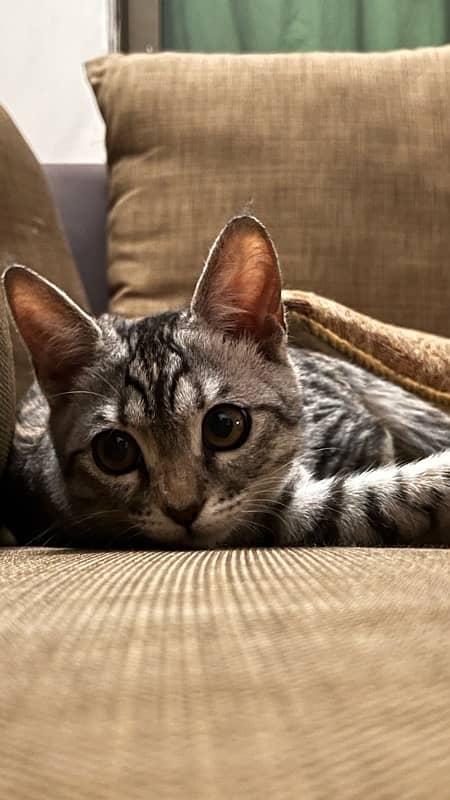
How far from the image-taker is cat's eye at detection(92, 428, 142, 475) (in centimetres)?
91

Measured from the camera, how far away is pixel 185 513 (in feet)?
2.77

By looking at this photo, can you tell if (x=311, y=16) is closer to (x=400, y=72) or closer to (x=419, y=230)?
(x=400, y=72)

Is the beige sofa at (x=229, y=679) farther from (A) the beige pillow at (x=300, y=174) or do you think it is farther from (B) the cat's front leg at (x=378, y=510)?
(A) the beige pillow at (x=300, y=174)

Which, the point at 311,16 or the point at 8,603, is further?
the point at 311,16

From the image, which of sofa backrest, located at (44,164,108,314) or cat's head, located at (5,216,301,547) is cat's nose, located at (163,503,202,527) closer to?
cat's head, located at (5,216,301,547)

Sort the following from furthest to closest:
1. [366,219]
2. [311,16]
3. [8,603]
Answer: [311,16], [366,219], [8,603]

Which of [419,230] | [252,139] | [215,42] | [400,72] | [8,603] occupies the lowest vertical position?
[8,603]

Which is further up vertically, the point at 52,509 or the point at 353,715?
the point at 353,715

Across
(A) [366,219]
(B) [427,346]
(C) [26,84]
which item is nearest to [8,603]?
(B) [427,346]

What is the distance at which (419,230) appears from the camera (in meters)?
1.57

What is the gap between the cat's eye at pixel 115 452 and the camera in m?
0.91

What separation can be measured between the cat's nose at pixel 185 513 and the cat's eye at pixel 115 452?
0.26 ft

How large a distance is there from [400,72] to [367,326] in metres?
0.79

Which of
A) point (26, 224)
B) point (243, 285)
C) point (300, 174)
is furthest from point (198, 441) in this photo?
point (300, 174)
